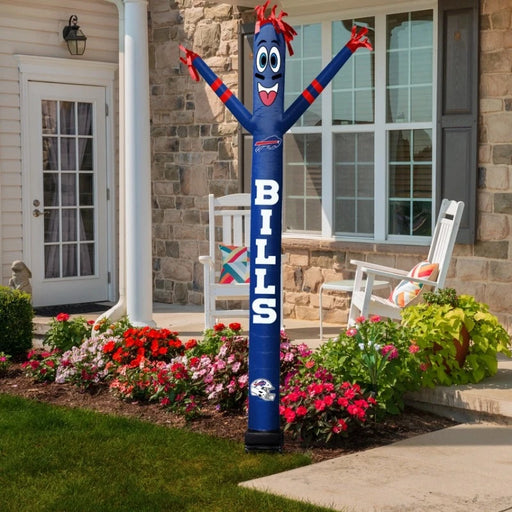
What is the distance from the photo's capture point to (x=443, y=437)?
5.22 metres

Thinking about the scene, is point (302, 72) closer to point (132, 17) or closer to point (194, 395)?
point (132, 17)

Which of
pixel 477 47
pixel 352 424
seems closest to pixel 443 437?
pixel 352 424

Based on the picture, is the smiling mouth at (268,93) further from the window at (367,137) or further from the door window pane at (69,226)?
the door window pane at (69,226)

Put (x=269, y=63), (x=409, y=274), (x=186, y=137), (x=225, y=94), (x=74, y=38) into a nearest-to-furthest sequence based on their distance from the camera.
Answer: (x=269, y=63) < (x=225, y=94) < (x=409, y=274) < (x=74, y=38) < (x=186, y=137)

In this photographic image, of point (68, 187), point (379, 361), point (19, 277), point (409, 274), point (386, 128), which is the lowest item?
point (379, 361)

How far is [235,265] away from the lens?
25.6 ft

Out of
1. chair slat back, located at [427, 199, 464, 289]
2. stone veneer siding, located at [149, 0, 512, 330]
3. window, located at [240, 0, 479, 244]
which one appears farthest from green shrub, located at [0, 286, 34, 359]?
chair slat back, located at [427, 199, 464, 289]

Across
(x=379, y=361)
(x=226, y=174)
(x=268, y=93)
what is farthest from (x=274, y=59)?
(x=226, y=174)

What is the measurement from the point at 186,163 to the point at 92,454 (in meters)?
5.39

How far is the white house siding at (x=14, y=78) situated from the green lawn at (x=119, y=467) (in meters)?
4.18

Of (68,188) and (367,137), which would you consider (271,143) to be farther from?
(68,188)

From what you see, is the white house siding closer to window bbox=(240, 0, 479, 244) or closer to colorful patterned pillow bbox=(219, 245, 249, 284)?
window bbox=(240, 0, 479, 244)

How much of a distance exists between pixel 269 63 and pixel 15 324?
3.09 metres

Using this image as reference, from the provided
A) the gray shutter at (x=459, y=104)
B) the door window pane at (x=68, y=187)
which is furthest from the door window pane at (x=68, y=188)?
the gray shutter at (x=459, y=104)
